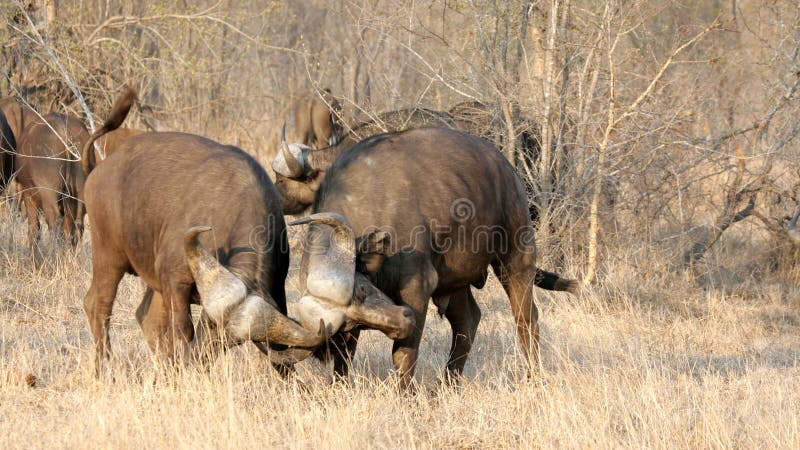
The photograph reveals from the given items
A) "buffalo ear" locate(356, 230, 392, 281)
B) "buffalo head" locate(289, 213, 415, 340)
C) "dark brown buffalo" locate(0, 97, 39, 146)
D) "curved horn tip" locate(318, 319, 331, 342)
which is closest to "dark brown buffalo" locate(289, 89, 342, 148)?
"dark brown buffalo" locate(0, 97, 39, 146)

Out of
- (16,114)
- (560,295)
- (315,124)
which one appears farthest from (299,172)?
(315,124)

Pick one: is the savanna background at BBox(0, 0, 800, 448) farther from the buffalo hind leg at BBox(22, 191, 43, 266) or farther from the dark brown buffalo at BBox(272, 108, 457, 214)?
the dark brown buffalo at BBox(272, 108, 457, 214)

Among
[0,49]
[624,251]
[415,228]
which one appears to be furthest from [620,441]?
[0,49]

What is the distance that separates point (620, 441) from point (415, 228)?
5.55ft

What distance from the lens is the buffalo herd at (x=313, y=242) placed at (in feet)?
16.9

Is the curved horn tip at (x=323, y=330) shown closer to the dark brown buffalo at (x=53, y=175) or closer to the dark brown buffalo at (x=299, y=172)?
the dark brown buffalo at (x=299, y=172)

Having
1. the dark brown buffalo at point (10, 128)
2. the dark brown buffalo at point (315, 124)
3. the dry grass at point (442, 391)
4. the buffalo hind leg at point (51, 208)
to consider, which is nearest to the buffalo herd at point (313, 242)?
the dry grass at point (442, 391)

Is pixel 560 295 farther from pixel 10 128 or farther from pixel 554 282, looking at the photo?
pixel 10 128

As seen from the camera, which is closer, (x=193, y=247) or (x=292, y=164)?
(x=193, y=247)

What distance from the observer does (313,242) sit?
5.39 meters

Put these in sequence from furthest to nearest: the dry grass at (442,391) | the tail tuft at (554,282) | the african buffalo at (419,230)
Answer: the tail tuft at (554,282), the african buffalo at (419,230), the dry grass at (442,391)

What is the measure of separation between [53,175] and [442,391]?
21.0ft

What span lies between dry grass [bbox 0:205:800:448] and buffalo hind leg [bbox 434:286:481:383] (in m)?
0.15

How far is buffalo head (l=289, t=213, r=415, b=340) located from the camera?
16.6 ft
